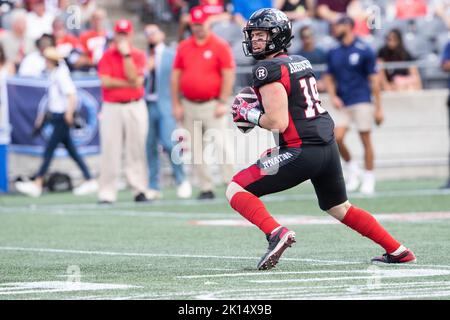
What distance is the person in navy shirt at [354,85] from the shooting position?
53.0 feet

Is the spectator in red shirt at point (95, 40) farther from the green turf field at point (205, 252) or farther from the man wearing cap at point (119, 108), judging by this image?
the green turf field at point (205, 252)

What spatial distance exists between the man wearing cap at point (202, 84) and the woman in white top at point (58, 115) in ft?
8.42

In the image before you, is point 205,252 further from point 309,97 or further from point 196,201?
point 196,201

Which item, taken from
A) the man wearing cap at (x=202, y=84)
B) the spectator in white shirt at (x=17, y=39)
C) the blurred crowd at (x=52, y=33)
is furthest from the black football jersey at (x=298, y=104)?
the spectator in white shirt at (x=17, y=39)

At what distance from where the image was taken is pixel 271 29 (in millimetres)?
8328

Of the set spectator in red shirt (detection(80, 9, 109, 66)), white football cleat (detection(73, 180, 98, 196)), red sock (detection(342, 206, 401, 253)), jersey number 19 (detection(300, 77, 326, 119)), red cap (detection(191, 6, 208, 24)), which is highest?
red cap (detection(191, 6, 208, 24))

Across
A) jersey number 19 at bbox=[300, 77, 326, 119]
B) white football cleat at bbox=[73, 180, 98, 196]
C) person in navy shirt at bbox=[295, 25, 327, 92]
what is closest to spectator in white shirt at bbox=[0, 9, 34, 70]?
white football cleat at bbox=[73, 180, 98, 196]

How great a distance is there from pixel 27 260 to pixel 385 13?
1550 centimetres

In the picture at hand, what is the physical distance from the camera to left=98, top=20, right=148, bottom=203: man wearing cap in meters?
15.4

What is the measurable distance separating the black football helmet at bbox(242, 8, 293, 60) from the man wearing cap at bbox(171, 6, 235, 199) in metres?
7.08

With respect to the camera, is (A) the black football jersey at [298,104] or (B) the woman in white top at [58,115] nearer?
(A) the black football jersey at [298,104]

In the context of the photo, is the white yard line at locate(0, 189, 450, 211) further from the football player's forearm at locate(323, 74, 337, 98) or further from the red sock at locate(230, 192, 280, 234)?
the red sock at locate(230, 192, 280, 234)

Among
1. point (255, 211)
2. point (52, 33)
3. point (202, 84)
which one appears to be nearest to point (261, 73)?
point (255, 211)

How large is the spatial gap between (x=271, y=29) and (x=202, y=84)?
7.34m
